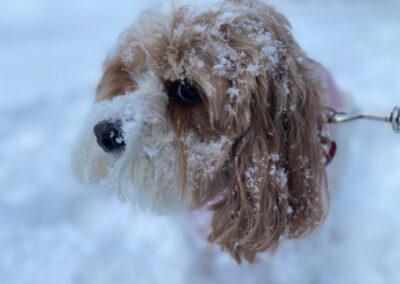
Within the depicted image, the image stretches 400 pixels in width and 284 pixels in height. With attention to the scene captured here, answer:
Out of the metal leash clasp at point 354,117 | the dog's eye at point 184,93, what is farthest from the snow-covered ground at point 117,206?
the dog's eye at point 184,93

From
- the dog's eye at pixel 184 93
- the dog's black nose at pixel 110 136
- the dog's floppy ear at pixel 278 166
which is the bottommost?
the dog's floppy ear at pixel 278 166

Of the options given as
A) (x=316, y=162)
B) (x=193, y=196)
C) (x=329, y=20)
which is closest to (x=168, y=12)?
(x=193, y=196)

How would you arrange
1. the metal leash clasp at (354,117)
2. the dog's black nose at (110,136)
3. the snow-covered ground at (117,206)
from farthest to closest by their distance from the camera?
the snow-covered ground at (117,206)
the metal leash clasp at (354,117)
the dog's black nose at (110,136)

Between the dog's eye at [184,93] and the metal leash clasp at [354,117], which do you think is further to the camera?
the metal leash clasp at [354,117]

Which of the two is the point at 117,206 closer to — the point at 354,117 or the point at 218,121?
the point at 218,121

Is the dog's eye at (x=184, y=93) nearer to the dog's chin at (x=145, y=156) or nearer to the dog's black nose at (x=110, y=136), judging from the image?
the dog's chin at (x=145, y=156)
